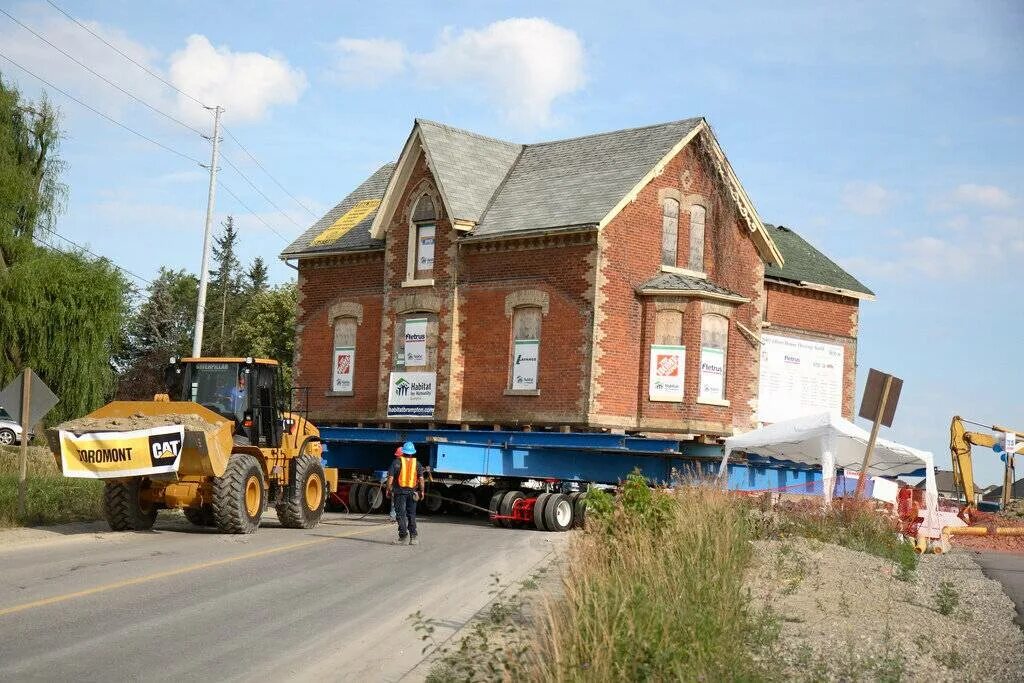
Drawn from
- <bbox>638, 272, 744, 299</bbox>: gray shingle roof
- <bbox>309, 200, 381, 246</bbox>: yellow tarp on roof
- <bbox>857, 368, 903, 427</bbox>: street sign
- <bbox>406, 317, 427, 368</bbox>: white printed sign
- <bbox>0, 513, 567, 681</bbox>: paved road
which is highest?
<bbox>309, 200, 381, 246</bbox>: yellow tarp on roof

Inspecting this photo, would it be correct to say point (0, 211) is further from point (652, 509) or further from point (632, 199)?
point (652, 509)

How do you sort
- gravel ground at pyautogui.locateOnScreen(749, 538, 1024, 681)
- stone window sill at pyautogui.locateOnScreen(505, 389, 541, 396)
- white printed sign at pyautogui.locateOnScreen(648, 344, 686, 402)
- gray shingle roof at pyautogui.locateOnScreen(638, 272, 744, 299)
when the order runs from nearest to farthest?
1. gravel ground at pyautogui.locateOnScreen(749, 538, 1024, 681)
2. white printed sign at pyautogui.locateOnScreen(648, 344, 686, 402)
3. gray shingle roof at pyautogui.locateOnScreen(638, 272, 744, 299)
4. stone window sill at pyautogui.locateOnScreen(505, 389, 541, 396)

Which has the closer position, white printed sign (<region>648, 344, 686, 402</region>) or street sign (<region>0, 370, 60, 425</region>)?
street sign (<region>0, 370, 60, 425</region>)

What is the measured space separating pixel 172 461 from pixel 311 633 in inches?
344

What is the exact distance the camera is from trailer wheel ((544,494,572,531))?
2547cm

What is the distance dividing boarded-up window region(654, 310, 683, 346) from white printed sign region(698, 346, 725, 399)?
2.24 ft

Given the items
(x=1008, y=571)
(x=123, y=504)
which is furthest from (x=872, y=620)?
(x=123, y=504)

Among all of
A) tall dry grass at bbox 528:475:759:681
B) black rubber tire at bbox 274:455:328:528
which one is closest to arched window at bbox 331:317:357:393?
black rubber tire at bbox 274:455:328:528

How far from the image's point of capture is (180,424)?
1961cm

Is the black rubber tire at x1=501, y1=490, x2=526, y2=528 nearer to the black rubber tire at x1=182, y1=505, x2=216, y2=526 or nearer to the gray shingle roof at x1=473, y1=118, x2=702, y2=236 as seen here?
the black rubber tire at x1=182, y1=505, x2=216, y2=526

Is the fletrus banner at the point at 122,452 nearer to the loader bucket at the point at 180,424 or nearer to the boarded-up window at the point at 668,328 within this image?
the loader bucket at the point at 180,424

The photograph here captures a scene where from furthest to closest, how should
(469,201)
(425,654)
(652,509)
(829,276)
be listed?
(829,276)
(469,201)
(652,509)
(425,654)

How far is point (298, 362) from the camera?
3625 cm

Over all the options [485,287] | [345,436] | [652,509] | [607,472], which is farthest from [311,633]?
[485,287]
